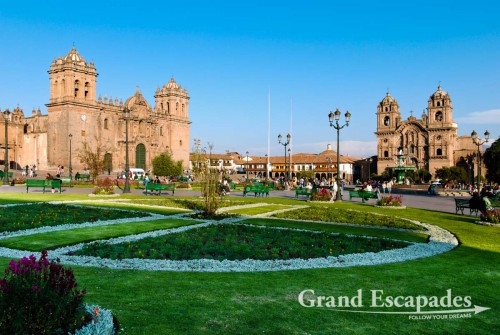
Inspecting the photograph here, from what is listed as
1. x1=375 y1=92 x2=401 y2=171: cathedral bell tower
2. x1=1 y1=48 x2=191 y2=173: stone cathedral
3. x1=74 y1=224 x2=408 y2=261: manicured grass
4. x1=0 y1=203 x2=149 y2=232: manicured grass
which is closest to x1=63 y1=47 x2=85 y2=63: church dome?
x1=1 y1=48 x2=191 y2=173: stone cathedral

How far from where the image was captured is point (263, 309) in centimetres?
582

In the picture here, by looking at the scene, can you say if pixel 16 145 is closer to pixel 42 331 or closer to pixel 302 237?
pixel 302 237

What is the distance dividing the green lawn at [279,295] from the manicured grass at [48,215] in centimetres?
517

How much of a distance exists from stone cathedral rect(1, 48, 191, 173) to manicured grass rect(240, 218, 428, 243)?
4485cm

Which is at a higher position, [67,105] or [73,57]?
[73,57]

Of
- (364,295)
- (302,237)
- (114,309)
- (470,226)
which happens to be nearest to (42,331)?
(114,309)

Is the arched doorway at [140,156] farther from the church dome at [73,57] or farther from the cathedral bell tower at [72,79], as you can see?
the church dome at [73,57]

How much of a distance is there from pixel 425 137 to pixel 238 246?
96.4 meters

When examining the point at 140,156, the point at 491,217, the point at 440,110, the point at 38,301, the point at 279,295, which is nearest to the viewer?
the point at 38,301

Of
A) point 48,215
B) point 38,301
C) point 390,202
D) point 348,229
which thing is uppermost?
point 38,301

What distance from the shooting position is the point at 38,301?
13.0 ft

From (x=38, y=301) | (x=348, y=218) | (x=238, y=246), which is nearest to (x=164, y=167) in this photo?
(x=348, y=218)

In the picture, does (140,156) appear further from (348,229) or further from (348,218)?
(348,229)

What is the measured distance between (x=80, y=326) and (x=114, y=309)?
1.35m
